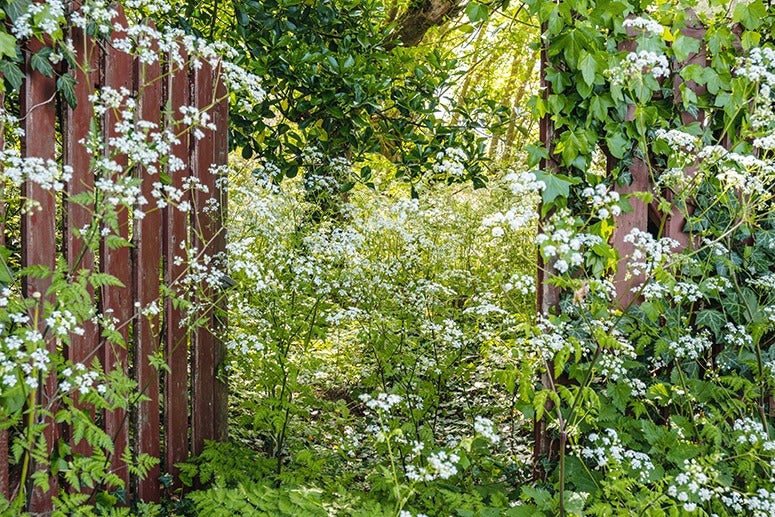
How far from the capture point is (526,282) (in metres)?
2.39

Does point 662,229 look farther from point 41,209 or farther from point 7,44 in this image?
point 7,44

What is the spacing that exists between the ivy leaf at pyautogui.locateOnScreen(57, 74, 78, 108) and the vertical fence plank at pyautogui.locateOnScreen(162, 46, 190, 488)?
0.52m

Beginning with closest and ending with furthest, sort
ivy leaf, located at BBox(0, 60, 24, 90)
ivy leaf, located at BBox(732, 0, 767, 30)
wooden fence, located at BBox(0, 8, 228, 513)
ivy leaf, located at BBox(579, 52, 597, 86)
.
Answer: ivy leaf, located at BBox(0, 60, 24, 90) < wooden fence, located at BBox(0, 8, 228, 513) < ivy leaf, located at BBox(579, 52, 597, 86) < ivy leaf, located at BBox(732, 0, 767, 30)

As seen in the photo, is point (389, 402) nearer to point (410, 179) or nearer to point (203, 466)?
point (203, 466)

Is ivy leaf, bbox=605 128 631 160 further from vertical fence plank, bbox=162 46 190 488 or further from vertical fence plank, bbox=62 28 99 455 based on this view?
vertical fence plank, bbox=62 28 99 455

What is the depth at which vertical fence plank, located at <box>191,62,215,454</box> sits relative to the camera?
116 inches

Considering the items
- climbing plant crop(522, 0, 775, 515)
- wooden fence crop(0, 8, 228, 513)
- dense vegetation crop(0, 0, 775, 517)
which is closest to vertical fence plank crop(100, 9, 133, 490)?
wooden fence crop(0, 8, 228, 513)

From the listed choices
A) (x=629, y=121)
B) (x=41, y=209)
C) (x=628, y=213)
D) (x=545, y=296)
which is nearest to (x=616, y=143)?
(x=629, y=121)

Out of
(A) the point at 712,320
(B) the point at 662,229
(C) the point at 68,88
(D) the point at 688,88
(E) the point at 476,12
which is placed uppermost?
(E) the point at 476,12

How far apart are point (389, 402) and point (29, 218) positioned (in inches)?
48.2

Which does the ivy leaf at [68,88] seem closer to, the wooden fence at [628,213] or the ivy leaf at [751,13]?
the wooden fence at [628,213]

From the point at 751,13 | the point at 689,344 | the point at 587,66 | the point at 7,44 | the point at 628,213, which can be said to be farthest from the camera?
the point at 628,213

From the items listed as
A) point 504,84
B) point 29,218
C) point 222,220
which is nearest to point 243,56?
point 222,220

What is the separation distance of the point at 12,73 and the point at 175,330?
1.19 metres
